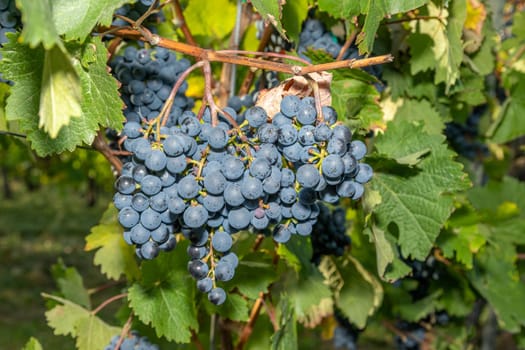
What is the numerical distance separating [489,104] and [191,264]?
6.89 ft

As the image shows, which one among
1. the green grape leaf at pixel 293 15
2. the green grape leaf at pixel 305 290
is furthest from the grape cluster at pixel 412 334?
the green grape leaf at pixel 293 15

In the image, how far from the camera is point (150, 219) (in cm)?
107

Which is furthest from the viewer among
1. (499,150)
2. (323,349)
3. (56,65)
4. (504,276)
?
(323,349)

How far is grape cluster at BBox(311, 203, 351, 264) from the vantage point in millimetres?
1787

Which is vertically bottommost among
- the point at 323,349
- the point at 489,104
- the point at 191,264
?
the point at 323,349

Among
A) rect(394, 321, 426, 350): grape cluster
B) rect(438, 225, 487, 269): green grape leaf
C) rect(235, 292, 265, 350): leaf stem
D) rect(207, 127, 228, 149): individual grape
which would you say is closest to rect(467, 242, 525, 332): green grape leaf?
rect(438, 225, 487, 269): green grape leaf

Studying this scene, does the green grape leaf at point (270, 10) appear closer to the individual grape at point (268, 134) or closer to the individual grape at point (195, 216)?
the individual grape at point (268, 134)

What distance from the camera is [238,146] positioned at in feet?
3.59

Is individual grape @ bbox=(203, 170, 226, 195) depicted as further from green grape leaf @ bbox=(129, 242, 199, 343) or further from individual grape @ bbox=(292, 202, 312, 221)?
green grape leaf @ bbox=(129, 242, 199, 343)

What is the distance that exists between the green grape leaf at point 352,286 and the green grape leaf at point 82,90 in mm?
1166

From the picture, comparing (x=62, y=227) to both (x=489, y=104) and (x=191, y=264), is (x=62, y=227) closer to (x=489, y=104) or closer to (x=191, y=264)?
(x=489, y=104)

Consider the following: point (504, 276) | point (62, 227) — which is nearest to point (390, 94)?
point (504, 276)

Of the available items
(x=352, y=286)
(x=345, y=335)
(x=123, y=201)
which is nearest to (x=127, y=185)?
(x=123, y=201)

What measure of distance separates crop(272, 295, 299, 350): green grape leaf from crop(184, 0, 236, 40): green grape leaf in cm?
94
